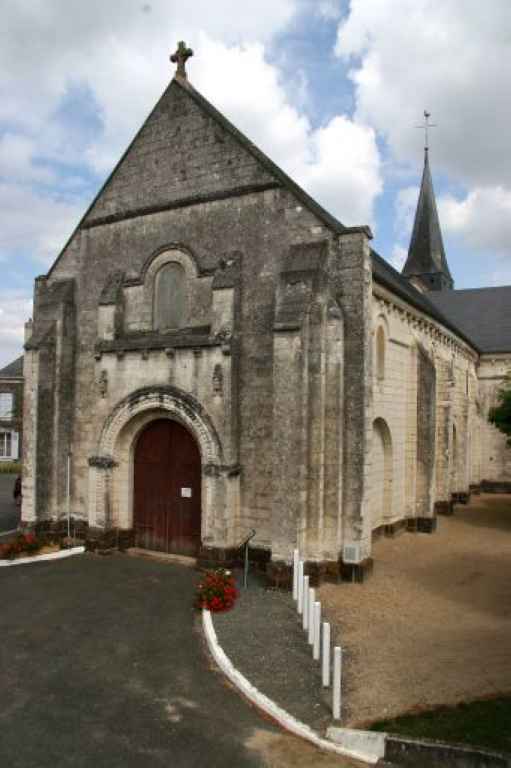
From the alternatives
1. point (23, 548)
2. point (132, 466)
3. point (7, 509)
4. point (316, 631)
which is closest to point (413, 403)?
point (132, 466)

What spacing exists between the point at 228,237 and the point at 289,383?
3931mm

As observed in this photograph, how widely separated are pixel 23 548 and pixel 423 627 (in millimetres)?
9052

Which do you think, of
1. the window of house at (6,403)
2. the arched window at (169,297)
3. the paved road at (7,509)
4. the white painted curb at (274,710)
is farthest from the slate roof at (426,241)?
the white painted curb at (274,710)

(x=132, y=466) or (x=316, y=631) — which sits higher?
(x=132, y=466)

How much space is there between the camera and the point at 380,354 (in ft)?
47.8

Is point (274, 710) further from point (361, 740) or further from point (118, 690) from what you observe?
point (118, 690)

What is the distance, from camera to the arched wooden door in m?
13.2

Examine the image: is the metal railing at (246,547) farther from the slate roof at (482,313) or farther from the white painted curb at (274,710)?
the slate roof at (482,313)

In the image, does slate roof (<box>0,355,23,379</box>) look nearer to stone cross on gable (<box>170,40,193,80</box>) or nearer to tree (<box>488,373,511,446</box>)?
stone cross on gable (<box>170,40,193,80</box>)

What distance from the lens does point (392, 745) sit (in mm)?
5625

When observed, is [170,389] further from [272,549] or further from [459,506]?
[459,506]

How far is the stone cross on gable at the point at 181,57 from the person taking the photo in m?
14.0

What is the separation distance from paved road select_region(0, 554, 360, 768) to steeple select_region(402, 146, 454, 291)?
35.2 m

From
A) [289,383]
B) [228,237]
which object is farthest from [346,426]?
[228,237]
